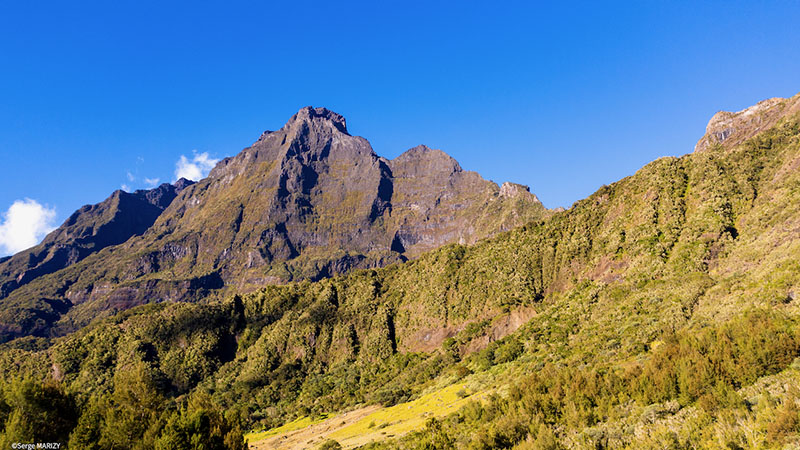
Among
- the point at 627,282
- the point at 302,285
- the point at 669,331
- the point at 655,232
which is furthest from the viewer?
the point at 302,285

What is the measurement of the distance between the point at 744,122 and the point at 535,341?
129520 millimetres

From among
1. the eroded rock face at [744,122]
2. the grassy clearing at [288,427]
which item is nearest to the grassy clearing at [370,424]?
the grassy clearing at [288,427]

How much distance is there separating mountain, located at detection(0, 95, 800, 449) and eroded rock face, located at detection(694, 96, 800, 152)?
1325 millimetres

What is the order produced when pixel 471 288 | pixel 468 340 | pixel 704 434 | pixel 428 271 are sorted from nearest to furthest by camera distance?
pixel 704 434
pixel 468 340
pixel 471 288
pixel 428 271

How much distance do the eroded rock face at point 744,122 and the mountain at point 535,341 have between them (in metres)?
1.33

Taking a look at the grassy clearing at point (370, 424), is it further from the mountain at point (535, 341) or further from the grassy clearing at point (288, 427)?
the mountain at point (535, 341)

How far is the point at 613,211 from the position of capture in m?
112

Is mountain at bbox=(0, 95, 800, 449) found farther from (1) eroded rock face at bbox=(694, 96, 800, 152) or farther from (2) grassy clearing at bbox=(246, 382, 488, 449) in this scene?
(1) eroded rock face at bbox=(694, 96, 800, 152)

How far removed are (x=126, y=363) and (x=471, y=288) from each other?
4352 inches

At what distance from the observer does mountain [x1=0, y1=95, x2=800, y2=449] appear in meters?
34.6

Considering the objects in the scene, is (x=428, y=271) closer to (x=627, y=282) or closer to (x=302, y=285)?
(x=302, y=285)

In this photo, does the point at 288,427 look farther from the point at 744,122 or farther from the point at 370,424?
the point at 744,122

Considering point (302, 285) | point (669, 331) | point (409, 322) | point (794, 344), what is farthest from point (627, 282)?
point (302, 285)

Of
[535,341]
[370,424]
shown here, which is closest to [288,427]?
[370,424]
